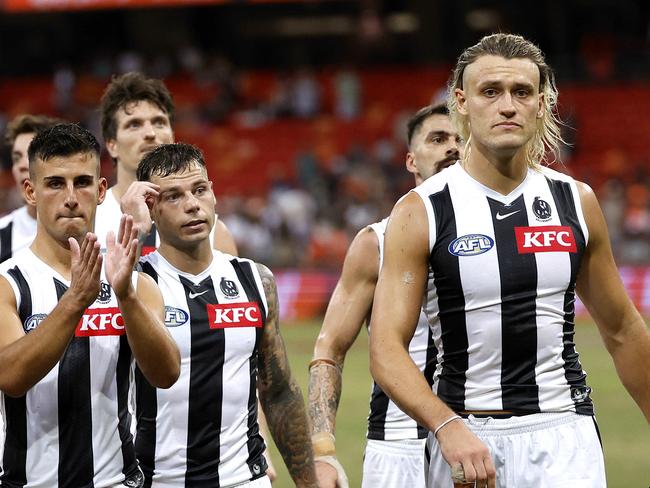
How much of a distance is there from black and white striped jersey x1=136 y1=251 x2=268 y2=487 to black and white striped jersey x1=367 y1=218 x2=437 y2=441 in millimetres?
775

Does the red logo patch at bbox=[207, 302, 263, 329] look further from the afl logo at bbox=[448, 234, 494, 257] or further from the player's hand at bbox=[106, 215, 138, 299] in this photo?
the afl logo at bbox=[448, 234, 494, 257]

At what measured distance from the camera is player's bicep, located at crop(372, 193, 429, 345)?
4.32 metres

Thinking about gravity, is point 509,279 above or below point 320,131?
below

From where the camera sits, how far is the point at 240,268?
5242mm

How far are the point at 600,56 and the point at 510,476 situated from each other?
83.7 feet

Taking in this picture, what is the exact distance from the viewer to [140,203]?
4914 mm

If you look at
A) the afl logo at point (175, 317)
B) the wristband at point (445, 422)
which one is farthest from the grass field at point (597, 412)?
the afl logo at point (175, 317)

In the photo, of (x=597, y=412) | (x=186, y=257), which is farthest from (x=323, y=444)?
(x=597, y=412)

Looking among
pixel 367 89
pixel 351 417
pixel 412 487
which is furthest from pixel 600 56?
pixel 412 487

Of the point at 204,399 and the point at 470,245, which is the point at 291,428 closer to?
the point at 204,399

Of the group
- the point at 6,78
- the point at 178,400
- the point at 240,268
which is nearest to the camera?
the point at 178,400

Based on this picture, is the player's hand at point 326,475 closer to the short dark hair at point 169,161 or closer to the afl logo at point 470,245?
the afl logo at point 470,245

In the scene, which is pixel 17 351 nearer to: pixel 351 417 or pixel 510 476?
pixel 510 476

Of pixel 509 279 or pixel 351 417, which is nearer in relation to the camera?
pixel 509 279
